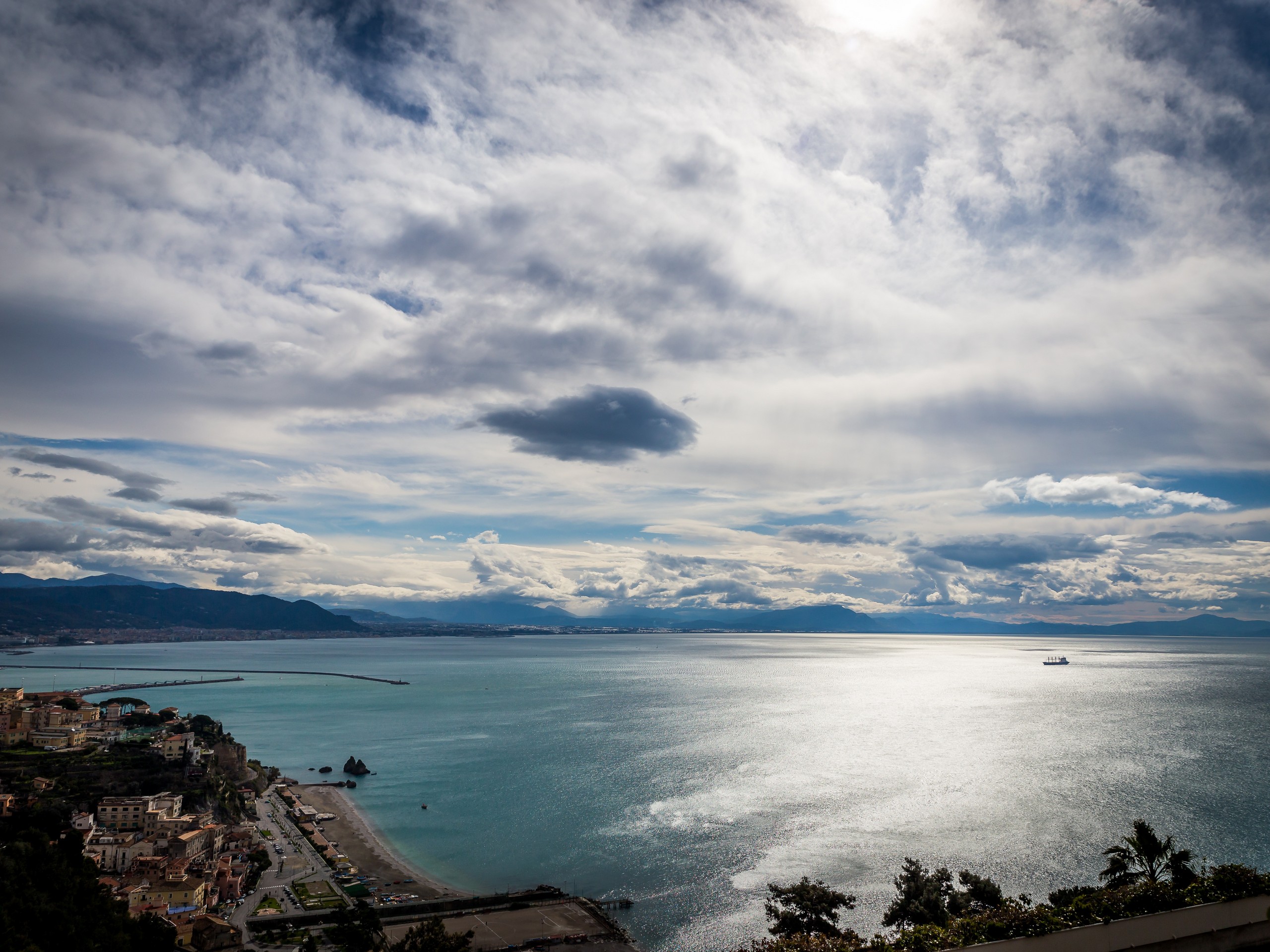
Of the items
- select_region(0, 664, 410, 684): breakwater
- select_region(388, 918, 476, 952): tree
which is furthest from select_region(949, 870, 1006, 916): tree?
select_region(0, 664, 410, 684): breakwater

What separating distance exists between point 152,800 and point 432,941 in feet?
99.6

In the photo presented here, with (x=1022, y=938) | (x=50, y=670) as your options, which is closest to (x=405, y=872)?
(x=1022, y=938)

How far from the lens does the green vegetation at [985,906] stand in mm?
17922

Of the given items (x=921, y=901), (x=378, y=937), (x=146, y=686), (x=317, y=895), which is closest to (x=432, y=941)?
(x=378, y=937)

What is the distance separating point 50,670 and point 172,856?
152 meters

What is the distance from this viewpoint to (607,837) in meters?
43.7

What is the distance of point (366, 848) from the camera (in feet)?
144

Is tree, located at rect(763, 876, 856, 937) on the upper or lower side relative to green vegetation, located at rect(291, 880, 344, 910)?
upper

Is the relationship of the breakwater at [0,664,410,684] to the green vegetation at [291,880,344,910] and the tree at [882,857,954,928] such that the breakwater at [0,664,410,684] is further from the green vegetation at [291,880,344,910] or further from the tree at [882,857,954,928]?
the tree at [882,857,954,928]

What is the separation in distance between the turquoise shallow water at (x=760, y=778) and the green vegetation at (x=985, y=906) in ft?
18.5

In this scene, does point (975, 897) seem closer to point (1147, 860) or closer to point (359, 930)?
point (1147, 860)

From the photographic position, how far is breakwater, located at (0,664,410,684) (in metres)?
153

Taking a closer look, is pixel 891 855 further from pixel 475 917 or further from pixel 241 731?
pixel 241 731

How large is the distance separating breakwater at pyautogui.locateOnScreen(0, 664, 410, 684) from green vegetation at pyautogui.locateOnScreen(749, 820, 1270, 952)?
440 feet
